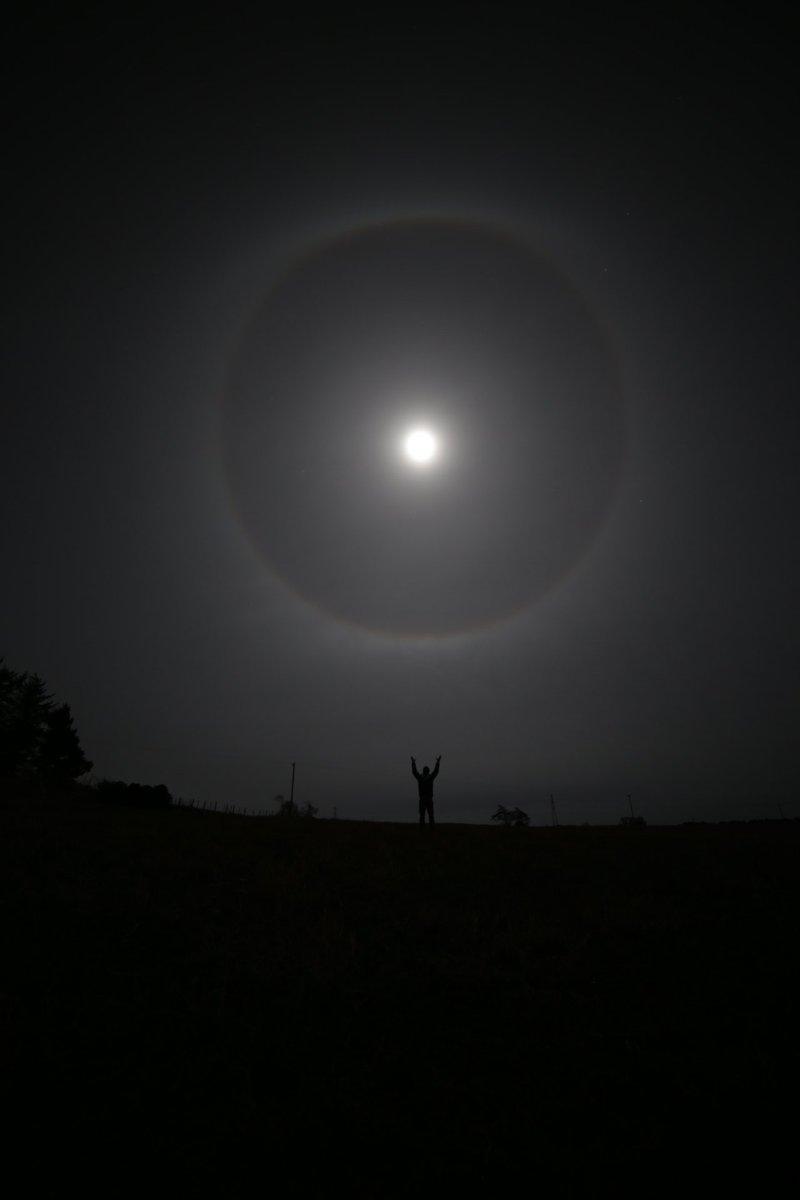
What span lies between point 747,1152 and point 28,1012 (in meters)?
9.32

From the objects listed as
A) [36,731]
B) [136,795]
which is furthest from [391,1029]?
[36,731]

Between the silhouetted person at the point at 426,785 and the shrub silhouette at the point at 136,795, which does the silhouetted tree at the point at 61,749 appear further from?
the silhouetted person at the point at 426,785

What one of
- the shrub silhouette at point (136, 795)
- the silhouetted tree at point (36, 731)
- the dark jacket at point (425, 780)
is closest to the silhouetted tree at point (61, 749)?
the silhouetted tree at point (36, 731)

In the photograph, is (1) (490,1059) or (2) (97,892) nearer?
(1) (490,1059)

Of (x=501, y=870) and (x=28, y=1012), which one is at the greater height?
(x=501, y=870)

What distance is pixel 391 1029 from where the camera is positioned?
8227 mm

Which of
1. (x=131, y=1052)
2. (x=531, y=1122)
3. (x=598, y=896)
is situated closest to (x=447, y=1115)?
(x=531, y=1122)

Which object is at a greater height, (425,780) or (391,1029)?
(425,780)

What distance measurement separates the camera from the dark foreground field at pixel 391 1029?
5785mm

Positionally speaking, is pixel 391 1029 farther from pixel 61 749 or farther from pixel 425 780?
pixel 61 749

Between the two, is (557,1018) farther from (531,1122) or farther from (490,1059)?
(531,1122)

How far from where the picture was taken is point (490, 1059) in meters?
7.48

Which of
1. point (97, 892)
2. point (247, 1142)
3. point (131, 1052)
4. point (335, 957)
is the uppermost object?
point (97, 892)

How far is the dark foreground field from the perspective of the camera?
579 centimetres
